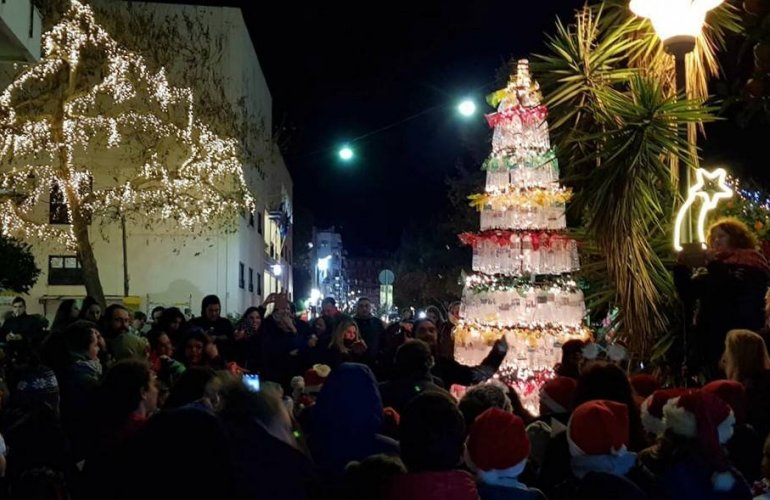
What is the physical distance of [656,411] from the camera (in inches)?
169

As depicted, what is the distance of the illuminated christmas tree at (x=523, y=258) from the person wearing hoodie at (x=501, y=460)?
24.0 feet

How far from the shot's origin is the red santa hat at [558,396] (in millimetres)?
5148

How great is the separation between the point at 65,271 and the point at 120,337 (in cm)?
2146

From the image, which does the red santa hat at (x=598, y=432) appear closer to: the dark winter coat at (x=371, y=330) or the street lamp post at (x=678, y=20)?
the street lamp post at (x=678, y=20)

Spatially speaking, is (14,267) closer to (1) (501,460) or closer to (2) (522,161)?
(2) (522,161)

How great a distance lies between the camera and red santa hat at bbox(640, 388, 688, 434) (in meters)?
4.23

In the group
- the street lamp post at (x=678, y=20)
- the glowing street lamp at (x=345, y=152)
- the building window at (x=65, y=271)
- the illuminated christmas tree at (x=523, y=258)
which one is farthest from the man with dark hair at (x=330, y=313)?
the building window at (x=65, y=271)

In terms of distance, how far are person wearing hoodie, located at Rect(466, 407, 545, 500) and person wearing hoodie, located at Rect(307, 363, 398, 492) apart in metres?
0.81

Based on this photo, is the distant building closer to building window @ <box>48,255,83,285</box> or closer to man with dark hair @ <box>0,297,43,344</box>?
building window @ <box>48,255,83,285</box>

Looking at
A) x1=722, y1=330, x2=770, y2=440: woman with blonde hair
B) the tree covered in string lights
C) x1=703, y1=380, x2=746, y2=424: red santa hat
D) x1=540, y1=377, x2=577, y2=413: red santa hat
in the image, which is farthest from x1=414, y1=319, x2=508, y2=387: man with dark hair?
the tree covered in string lights

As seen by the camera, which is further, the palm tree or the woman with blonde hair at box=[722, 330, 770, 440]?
the palm tree

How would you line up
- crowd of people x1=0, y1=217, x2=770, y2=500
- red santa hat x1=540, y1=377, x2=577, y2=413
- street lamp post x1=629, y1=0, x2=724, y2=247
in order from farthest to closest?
1. street lamp post x1=629, y1=0, x2=724, y2=247
2. red santa hat x1=540, y1=377, x2=577, y2=413
3. crowd of people x1=0, y1=217, x2=770, y2=500

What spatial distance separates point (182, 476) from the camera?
97.0 inches

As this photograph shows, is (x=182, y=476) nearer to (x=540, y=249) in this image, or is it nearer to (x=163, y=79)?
(x=540, y=249)
